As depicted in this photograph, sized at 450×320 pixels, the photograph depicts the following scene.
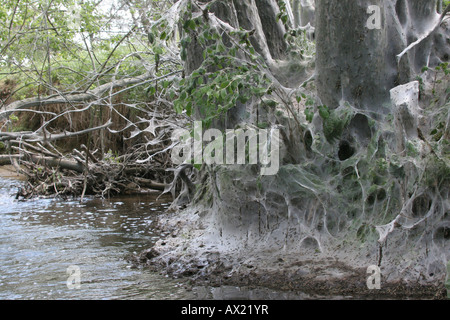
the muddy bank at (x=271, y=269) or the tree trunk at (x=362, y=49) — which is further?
the tree trunk at (x=362, y=49)

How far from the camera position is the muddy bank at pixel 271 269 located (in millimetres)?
4281

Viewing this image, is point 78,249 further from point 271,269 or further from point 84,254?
point 271,269

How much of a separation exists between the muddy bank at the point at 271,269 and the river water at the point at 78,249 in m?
0.33

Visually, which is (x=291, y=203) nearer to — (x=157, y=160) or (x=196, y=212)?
(x=196, y=212)

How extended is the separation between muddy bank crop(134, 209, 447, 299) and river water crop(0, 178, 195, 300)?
330 millimetres

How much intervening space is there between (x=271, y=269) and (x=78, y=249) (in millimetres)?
2770

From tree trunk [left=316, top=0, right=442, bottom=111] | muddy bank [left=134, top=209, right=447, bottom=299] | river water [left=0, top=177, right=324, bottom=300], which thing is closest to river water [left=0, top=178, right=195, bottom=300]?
river water [left=0, top=177, right=324, bottom=300]

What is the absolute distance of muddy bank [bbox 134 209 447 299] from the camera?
4281mm

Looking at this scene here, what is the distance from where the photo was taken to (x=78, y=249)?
6406 millimetres
